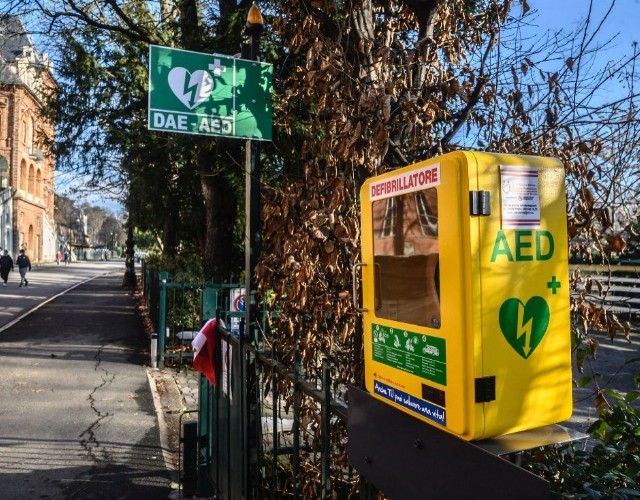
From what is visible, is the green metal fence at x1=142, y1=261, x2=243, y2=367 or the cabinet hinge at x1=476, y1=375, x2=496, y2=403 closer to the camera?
the cabinet hinge at x1=476, y1=375, x2=496, y2=403

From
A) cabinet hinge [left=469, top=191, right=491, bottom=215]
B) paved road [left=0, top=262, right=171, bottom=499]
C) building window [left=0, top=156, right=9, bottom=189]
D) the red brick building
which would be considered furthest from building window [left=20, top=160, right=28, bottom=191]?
cabinet hinge [left=469, top=191, right=491, bottom=215]

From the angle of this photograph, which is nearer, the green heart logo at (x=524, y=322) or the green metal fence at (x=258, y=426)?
the green heart logo at (x=524, y=322)

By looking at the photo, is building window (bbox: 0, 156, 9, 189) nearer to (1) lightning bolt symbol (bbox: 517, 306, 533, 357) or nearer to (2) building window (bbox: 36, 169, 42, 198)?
(2) building window (bbox: 36, 169, 42, 198)

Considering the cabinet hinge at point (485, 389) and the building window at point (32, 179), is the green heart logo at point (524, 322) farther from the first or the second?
the building window at point (32, 179)

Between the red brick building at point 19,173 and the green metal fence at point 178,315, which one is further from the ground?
the red brick building at point 19,173

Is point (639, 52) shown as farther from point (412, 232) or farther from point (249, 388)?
point (249, 388)

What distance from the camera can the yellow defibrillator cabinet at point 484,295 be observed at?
4.73 ft

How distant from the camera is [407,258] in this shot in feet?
5.78

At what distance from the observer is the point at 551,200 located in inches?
62.1

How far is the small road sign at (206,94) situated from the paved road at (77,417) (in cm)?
341

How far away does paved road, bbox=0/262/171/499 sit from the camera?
17.0 ft

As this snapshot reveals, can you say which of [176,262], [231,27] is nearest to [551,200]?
[231,27]

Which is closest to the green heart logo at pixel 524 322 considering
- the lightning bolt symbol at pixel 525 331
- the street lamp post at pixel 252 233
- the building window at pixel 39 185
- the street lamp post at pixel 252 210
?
the lightning bolt symbol at pixel 525 331

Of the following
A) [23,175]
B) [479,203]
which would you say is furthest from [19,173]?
[479,203]
